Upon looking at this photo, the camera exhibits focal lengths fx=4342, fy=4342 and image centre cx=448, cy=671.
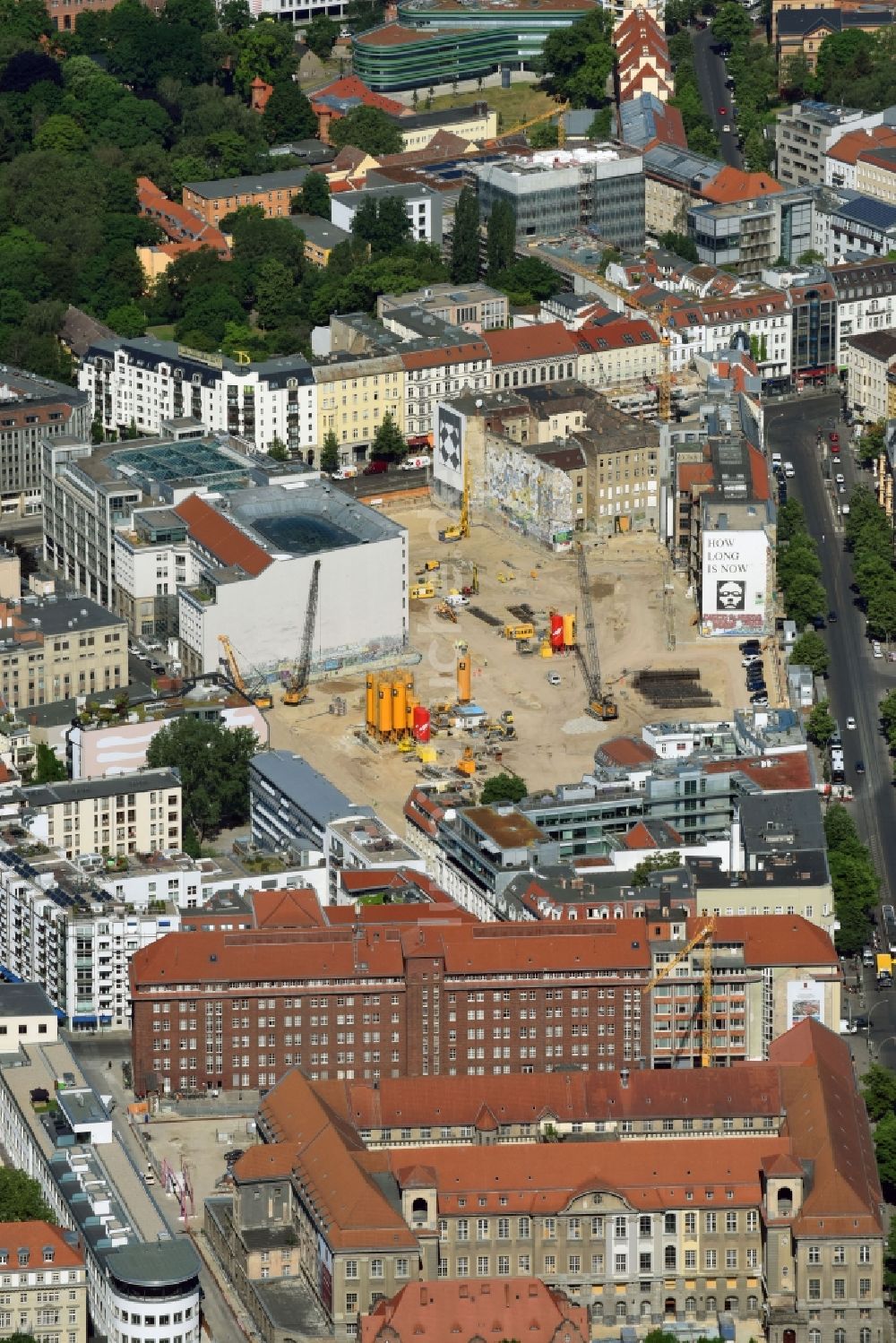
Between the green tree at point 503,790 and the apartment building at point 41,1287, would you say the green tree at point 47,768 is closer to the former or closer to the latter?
the green tree at point 503,790

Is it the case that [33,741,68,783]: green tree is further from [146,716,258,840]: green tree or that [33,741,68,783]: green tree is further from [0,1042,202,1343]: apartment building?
[0,1042,202,1343]: apartment building

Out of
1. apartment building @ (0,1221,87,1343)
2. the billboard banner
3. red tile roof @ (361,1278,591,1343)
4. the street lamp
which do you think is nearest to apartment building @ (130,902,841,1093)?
the billboard banner

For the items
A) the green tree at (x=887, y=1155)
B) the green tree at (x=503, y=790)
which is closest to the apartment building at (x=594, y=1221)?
the green tree at (x=887, y=1155)

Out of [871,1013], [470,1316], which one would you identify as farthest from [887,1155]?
[470,1316]

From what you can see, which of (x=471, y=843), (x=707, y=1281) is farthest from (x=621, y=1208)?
(x=471, y=843)

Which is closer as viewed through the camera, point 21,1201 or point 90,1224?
point 90,1224

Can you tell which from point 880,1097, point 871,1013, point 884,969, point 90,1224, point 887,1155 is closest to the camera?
point 90,1224

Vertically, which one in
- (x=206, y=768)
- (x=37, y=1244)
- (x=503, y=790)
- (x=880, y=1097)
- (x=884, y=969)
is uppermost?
(x=37, y=1244)

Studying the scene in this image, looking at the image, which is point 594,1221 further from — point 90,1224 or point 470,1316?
point 90,1224
